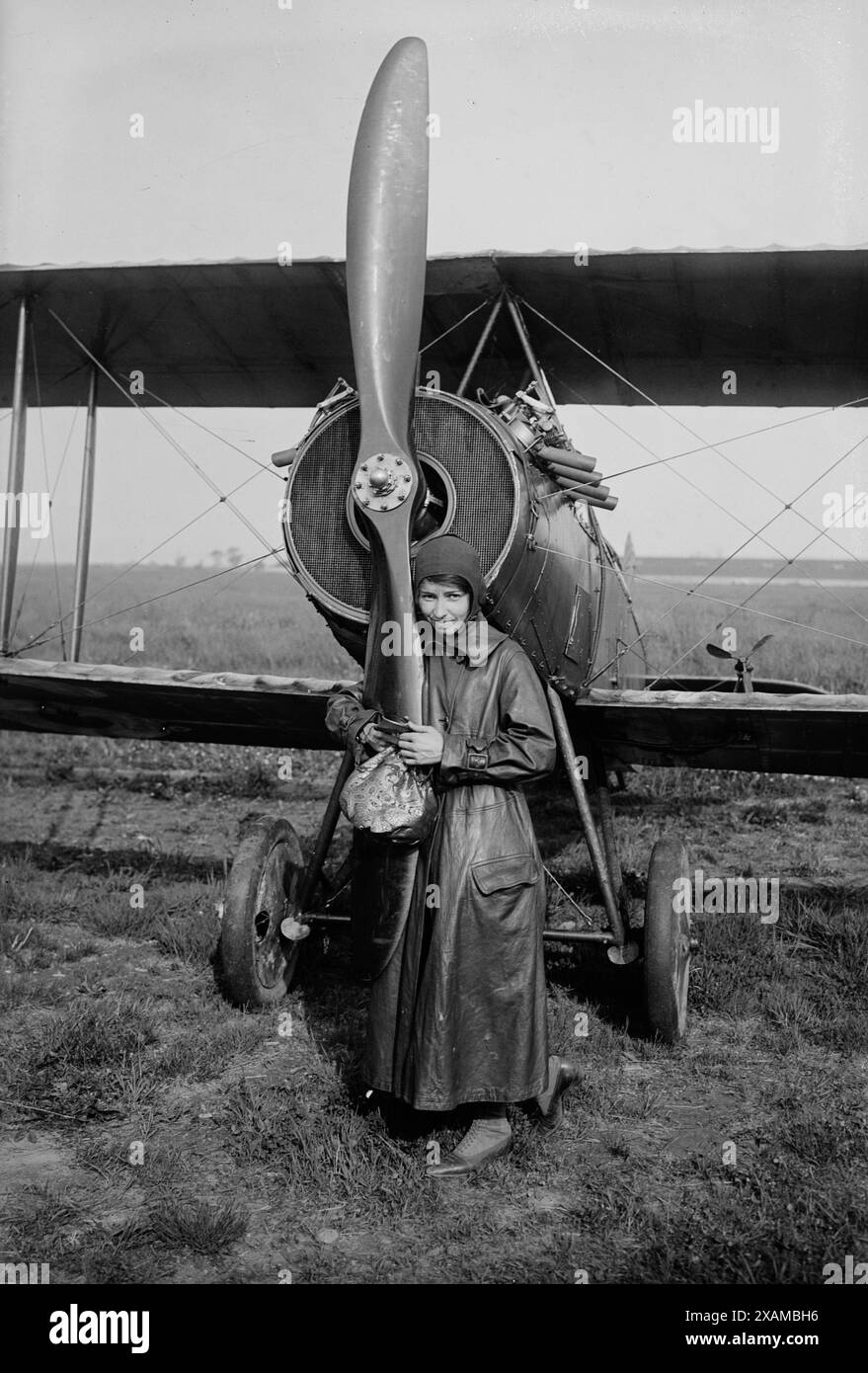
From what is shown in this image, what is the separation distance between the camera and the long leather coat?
3.17 m

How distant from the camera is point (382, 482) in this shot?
3.25m

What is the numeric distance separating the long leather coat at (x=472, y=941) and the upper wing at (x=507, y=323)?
2628mm

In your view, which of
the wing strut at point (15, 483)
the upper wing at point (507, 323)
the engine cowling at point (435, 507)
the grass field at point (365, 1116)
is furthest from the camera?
the wing strut at point (15, 483)

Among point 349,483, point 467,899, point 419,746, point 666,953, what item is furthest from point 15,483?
point 666,953

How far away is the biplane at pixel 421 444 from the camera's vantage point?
3.59m

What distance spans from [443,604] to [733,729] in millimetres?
1987

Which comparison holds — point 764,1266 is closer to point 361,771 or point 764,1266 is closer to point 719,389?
point 361,771

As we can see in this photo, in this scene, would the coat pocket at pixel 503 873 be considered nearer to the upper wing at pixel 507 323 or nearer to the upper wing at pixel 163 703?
the upper wing at pixel 163 703

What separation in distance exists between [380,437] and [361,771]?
1.03 m

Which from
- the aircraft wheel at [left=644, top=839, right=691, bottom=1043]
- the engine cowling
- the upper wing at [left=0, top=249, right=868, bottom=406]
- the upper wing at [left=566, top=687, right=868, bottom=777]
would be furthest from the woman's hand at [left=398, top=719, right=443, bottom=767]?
the upper wing at [left=0, top=249, right=868, bottom=406]

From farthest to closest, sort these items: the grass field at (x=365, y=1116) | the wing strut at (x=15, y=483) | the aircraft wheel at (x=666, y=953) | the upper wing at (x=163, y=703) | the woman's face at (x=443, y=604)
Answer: the wing strut at (x=15, y=483), the upper wing at (x=163, y=703), the aircraft wheel at (x=666, y=953), the woman's face at (x=443, y=604), the grass field at (x=365, y=1116)

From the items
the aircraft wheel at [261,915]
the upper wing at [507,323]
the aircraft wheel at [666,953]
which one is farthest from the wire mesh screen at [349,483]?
the aircraft wheel at [666,953]

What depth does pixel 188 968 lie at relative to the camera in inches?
209
